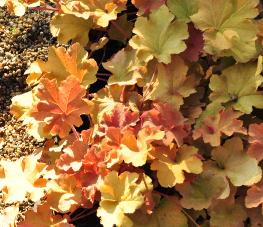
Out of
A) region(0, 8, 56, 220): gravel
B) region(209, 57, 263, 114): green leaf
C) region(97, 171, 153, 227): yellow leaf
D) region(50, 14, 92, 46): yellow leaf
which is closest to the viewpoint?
region(97, 171, 153, 227): yellow leaf

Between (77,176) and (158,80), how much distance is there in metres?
0.37

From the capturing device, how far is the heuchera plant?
4.68 ft

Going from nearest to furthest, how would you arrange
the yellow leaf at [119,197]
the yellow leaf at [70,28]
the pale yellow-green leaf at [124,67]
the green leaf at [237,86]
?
the yellow leaf at [119,197] → the green leaf at [237,86] → the pale yellow-green leaf at [124,67] → the yellow leaf at [70,28]

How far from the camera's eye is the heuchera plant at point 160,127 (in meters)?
1.43

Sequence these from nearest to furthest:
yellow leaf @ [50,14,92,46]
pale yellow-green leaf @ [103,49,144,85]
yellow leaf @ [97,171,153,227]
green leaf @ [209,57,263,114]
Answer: yellow leaf @ [97,171,153,227], green leaf @ [209,57,263,114], pale yellow-green leaf @ [103,49,144,85], yellow leaf @ [50,14,92,46]

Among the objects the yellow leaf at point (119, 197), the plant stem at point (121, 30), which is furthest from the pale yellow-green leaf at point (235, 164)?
the plant stem at point (121, 30)

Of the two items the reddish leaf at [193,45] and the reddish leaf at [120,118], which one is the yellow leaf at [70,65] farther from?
the reddish leaf at [193,45]

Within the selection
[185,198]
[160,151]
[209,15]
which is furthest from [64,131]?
[209,15]

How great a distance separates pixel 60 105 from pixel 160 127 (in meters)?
0.30

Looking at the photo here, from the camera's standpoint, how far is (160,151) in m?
1.46

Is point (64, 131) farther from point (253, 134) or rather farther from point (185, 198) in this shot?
point (253, 134)

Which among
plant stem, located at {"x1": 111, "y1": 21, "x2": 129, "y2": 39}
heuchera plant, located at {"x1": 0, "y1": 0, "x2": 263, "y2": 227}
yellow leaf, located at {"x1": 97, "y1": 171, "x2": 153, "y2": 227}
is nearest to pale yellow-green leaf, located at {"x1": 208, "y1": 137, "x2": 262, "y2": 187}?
heuchera plant, located at {"x1": 0, "y1": 0, "x2": 263, "y2": 227}

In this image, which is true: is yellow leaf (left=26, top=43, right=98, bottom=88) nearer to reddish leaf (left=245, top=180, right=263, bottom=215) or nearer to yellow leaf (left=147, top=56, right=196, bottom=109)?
yellow leaf (left=147, top=56, right=196, bottom=109)

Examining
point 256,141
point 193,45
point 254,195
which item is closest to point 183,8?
point 193,45
